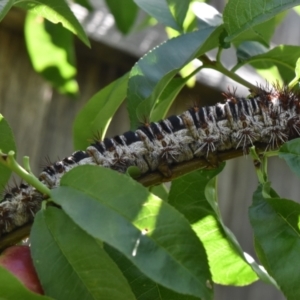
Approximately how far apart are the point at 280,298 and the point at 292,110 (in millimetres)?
3134

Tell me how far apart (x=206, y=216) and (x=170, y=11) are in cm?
55

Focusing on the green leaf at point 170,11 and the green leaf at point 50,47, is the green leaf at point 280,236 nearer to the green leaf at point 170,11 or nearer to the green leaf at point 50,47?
the green leaf at point 170,11

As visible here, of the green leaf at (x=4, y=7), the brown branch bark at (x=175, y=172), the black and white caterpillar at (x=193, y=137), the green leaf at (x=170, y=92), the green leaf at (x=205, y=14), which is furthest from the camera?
the green leaf at (x=205, y=14)

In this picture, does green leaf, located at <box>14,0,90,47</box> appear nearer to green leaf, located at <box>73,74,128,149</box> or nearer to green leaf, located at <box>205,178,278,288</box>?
green leaf, located at <box>73,74,128,149</box>

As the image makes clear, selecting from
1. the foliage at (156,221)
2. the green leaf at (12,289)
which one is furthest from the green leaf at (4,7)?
the green leaf at (12,289)

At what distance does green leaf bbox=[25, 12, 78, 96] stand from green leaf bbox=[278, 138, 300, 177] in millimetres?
1270

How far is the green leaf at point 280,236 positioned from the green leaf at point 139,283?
180 millimetres

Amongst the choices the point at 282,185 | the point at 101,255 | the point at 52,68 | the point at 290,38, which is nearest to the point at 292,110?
the point at 101,255

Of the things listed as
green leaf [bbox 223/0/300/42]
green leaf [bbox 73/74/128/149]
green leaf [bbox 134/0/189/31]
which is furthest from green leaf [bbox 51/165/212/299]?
green leaf [bbox 134/0/189/31]

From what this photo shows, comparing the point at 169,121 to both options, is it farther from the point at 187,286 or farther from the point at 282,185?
the point at 282,185

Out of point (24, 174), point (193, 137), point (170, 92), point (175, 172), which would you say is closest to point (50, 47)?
point (170, 92)

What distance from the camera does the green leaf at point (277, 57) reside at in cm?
168

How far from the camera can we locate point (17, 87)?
3703mm

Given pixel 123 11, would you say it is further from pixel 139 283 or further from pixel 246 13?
pixel 139 283
